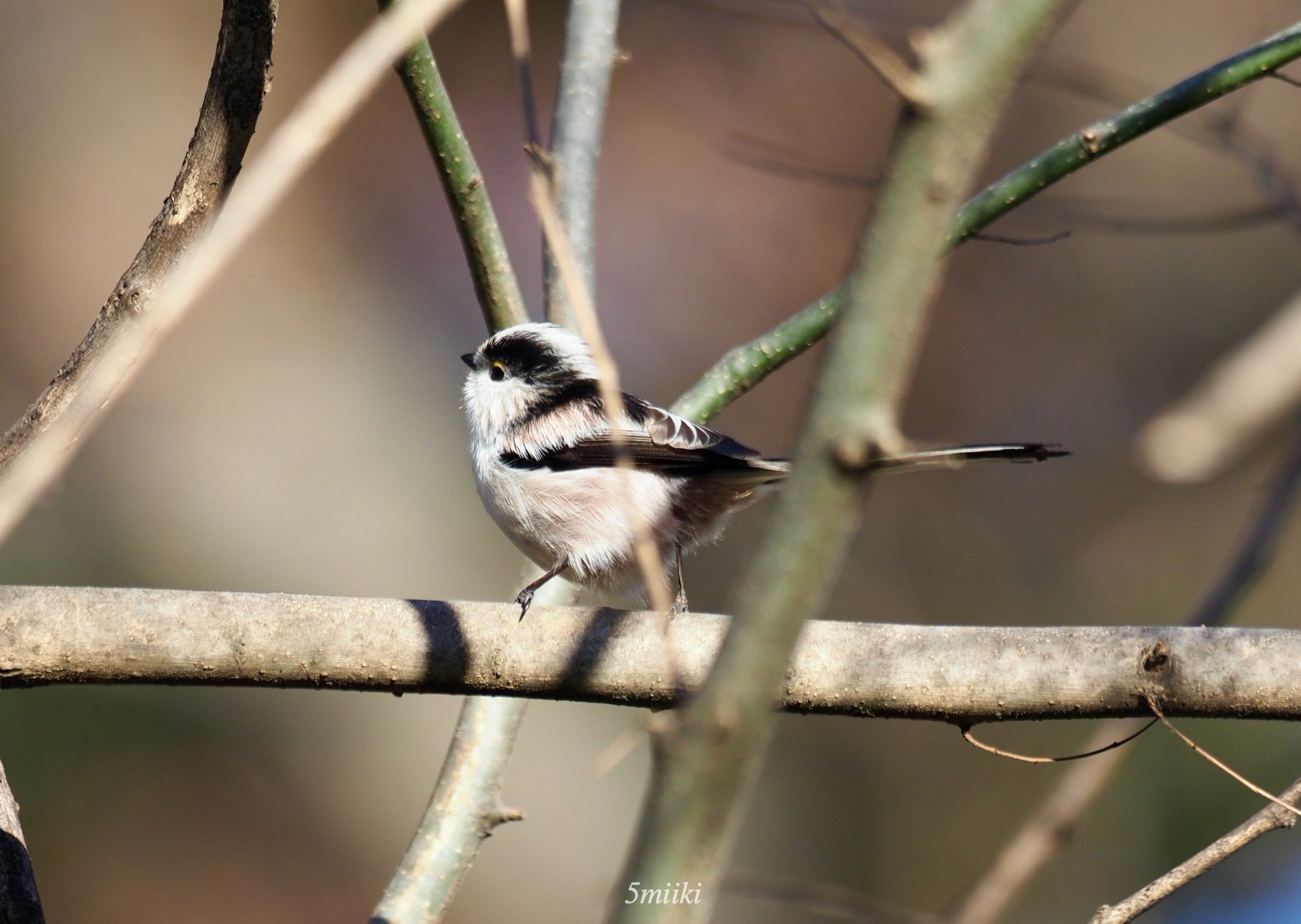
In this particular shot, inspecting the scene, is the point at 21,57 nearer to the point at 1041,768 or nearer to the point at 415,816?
the point at 415,816

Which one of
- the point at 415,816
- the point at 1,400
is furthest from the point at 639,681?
the point at 1,400

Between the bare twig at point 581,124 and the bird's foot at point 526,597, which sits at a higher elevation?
the bare twig at point 581,124

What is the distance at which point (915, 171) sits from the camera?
788 millimetres

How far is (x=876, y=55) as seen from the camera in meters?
0.84

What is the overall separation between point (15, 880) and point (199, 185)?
4.19 feet

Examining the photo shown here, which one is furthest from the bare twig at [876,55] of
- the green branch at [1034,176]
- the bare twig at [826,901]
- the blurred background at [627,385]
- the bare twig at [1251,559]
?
the blurred background at [627,385]

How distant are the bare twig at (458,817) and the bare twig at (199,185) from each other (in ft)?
3.63

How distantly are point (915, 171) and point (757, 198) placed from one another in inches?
238

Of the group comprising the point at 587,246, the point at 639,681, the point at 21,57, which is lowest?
the point at 639,681

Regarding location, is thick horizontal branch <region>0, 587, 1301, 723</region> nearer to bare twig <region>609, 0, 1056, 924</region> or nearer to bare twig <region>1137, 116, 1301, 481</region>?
bare twig <region>1137, 116, 1301, 481</region>

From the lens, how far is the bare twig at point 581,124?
311cm

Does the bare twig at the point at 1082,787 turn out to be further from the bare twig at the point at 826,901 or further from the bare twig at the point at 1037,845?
the bare twig at the point at 826,901

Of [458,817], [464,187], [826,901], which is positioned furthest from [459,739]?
[464,187]

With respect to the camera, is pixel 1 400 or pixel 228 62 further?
pixel 1 400
